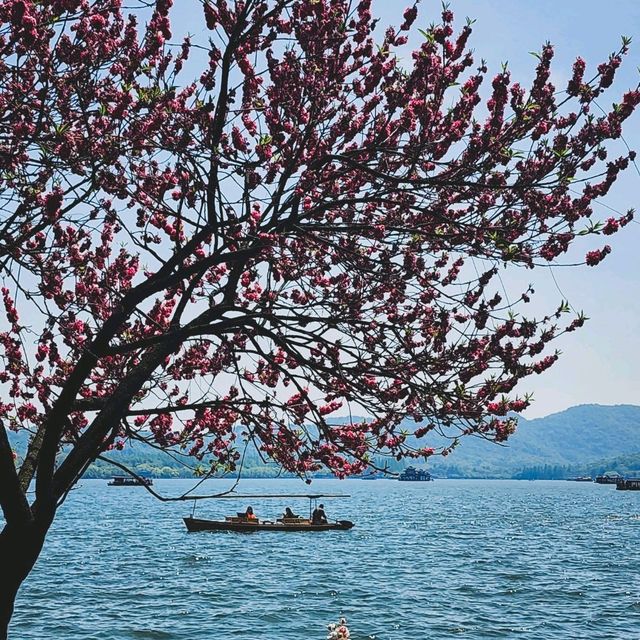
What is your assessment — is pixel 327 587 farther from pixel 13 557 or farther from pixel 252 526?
pixel 13 557

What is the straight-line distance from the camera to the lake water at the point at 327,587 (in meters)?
30.6

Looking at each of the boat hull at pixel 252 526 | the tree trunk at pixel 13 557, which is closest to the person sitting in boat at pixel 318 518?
the boat hull at pixel 252 526

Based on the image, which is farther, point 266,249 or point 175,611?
point 175,611

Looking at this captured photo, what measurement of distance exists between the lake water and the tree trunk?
21.5 meters

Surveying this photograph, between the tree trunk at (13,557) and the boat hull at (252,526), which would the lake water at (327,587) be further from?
the tree trunk at (13,557)

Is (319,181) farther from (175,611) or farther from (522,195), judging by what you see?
(175,611)

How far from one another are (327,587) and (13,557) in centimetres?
3417

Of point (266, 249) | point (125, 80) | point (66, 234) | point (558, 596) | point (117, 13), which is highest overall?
point (117, 13)

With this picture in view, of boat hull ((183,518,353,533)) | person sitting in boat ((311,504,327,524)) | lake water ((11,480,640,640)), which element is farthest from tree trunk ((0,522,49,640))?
person sitting in boat ((311,504,327,524))

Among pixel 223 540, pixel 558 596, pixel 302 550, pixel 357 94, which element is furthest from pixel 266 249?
pixel 223 540

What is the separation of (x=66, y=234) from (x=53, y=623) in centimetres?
2506

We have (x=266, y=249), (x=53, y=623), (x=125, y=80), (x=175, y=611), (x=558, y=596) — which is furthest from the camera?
(x=558, y=596)

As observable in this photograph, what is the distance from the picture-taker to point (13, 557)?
8.94 m

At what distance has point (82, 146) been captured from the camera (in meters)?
8.14
